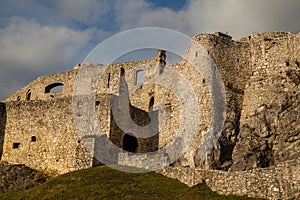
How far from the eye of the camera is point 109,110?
118ft

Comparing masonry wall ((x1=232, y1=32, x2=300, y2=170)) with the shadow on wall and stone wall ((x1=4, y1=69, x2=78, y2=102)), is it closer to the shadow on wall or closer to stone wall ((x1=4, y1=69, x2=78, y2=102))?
the shadow on wall

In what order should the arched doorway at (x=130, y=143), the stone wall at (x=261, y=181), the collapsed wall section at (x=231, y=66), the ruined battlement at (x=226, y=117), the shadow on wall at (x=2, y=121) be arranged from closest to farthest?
the stone wall at (x=261, y=181) < the ruined battlement at (x=226, y=117) < the collapsed wall section at (x=231, y=66) < the arched doorway at (x=130, y=143) < the shadow on wall at (x=2, y=121)

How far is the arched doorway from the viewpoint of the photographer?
37.1 metres

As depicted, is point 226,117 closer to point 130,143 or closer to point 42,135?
point 130,143

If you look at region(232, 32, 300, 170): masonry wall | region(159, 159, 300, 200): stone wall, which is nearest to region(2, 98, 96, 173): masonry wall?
region(232, 32, 300, 170): masonry wall

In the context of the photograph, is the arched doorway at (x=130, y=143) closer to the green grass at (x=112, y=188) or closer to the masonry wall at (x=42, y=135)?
the masonry wall at (x=42, y=135)

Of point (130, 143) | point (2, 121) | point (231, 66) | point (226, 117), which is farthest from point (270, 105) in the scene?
point (2, 121)

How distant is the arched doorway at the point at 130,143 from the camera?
37.1 meters

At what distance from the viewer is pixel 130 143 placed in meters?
37.8

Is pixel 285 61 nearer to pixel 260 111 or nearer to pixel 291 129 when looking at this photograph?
pixel 260 111

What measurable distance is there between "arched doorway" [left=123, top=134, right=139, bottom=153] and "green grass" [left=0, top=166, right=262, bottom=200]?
6.82 m

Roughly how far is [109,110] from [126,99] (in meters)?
3.23

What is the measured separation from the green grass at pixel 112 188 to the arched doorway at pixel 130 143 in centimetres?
682

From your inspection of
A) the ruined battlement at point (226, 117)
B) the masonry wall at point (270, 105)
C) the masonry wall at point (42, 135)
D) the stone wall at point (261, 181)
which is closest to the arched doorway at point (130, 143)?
the ruined battlement at point (226, 117)
